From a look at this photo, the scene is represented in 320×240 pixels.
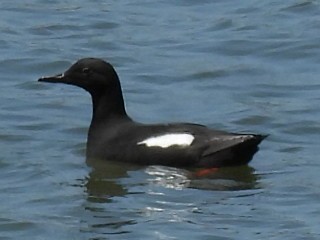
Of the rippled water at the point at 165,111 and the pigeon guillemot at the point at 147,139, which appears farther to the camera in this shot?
the pigeon guillemot at the point at 147,139

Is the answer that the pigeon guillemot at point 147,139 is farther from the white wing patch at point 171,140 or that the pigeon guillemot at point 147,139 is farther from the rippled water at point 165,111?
the rippled water at point 165,111

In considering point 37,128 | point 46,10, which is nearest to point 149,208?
point 37,128

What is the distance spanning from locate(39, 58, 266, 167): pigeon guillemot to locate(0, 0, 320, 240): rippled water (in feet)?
0.36

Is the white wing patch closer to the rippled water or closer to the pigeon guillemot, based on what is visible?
the pigeon guillemot

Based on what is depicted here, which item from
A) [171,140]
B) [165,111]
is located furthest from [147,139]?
[165,111]

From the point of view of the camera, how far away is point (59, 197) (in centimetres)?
1199

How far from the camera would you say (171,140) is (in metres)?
13.0

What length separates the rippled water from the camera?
37.3 feet

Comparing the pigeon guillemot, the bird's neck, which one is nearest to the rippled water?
the pigeon guillemot

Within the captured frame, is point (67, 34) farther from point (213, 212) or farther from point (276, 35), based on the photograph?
point (213, 212)

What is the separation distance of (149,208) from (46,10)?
7.70 m

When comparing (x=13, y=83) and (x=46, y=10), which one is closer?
(x=13, y=83)

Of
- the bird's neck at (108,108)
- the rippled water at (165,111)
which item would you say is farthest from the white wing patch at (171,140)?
the bird's neck at (108,108)

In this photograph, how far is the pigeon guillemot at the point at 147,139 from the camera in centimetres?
1288
